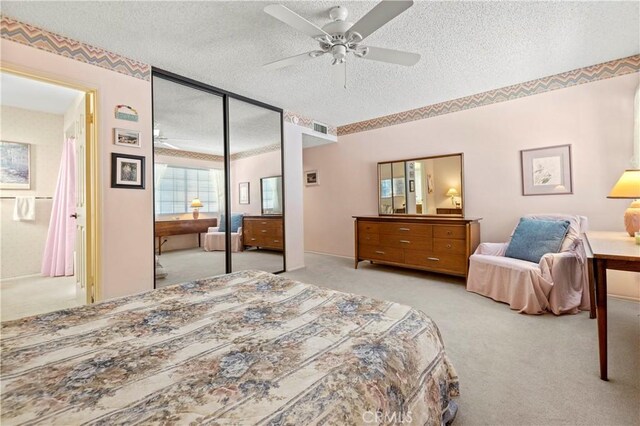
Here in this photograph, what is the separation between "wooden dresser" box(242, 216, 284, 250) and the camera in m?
4.04

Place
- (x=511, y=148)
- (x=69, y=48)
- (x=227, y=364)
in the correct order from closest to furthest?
(x=227, y=364)
(x=69, y=48)
(x=511, y=148)

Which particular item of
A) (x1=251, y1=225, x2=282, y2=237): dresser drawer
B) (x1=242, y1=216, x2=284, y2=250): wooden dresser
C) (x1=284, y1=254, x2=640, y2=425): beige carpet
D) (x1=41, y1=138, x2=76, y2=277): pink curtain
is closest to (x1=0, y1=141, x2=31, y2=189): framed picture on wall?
(x1=41, y1=138, x2=76, y2=277): pink curtain

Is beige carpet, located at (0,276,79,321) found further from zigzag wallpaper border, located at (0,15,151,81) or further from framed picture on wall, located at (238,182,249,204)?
zigzag wallpaper border, located at (0,15,151,81)

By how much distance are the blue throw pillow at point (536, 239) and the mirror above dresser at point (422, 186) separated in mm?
908

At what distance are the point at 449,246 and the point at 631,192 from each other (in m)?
1.77

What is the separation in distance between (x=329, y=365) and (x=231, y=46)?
2.86 metres

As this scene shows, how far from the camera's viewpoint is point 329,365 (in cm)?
84

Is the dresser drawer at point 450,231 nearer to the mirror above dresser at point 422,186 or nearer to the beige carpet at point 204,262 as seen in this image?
the mirror above dresser at point 422,186

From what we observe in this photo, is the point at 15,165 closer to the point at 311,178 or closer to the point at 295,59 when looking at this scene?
the point at 295,59

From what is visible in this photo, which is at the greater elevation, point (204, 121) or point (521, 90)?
point (521, 90)

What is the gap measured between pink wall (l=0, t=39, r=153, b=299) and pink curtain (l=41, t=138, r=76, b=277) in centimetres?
174

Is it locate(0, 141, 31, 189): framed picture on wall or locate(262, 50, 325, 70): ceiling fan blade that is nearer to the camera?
locate(262, 50, 325, 70): ceiling fan blade

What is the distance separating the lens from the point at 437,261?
371cm

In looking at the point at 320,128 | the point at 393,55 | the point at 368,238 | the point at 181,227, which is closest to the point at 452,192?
the point at 368,238
